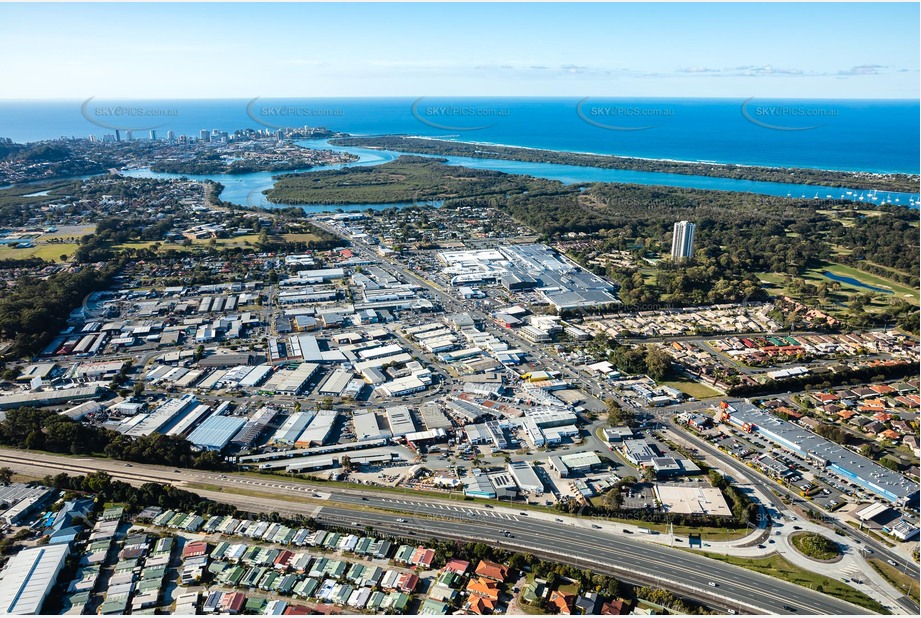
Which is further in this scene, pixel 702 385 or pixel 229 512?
pixel 702 385

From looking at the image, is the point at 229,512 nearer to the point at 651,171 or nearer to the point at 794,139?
the point at 651,171

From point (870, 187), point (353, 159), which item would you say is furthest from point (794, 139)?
point (353, 159)

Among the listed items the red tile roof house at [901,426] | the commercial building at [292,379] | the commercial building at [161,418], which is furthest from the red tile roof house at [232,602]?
the red tile roof house at [901,426]

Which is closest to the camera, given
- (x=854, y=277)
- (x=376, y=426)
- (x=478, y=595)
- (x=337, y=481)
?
(x=478, y=595)

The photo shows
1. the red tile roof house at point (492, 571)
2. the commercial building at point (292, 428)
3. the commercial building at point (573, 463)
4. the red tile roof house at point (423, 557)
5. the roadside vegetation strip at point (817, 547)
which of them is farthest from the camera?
the commercial building at point (292, 428)

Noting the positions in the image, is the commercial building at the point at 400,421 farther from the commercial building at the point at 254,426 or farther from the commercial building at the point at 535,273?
the commercial building at the point at 535,273

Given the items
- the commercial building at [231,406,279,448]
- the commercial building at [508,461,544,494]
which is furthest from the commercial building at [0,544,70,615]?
the commercial building at [508,461,544,494]
